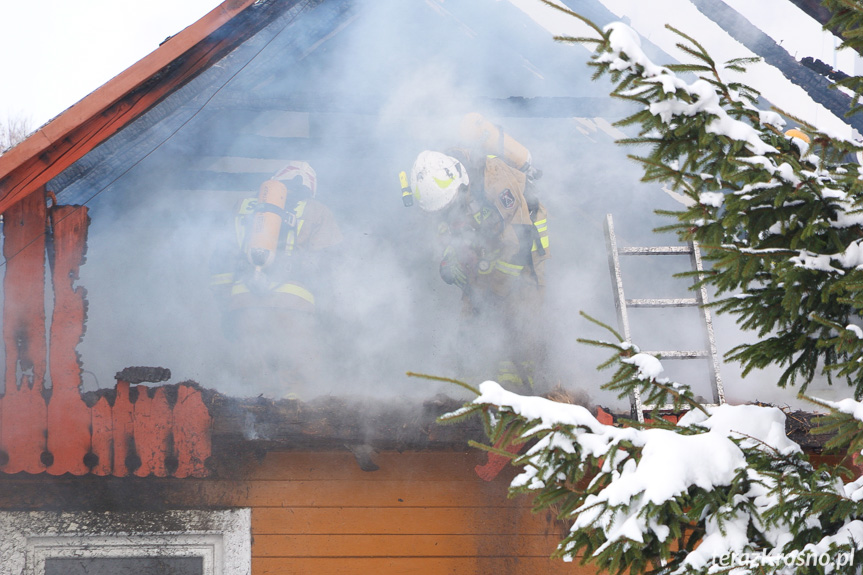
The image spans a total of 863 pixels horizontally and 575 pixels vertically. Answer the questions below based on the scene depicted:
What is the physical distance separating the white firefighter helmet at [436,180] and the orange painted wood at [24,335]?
8.86 ft

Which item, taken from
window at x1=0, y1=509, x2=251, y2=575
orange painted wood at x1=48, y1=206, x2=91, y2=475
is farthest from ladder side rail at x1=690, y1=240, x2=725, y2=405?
orange painted wood at x1=48, y1=206, x2=91, y2=475

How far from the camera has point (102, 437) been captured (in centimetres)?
430

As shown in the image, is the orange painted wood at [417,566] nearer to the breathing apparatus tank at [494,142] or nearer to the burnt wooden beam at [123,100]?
the burnt wooden beam at [123,100]

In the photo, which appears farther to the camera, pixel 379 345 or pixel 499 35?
pixel 499 35

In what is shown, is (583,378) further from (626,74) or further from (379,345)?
(626,74)

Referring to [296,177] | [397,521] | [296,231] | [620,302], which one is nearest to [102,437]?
[397,521]

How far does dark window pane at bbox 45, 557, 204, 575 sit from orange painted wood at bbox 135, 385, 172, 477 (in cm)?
61

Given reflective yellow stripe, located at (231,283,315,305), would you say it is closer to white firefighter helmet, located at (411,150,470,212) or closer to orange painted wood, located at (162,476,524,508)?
white firefighter helmet, located at (411,150,470,212)

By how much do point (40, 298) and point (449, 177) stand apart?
304 cm

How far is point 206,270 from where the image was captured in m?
6.08

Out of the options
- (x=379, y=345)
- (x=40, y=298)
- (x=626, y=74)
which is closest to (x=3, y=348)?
(x=40, y=298)

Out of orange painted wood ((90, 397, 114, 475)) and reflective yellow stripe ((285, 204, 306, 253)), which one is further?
reflective yellow stripe ((285, 204, 306, 253))

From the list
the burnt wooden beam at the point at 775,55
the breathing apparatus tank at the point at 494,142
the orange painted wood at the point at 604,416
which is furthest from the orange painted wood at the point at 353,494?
the burnt wooden beam at the point at 775,55

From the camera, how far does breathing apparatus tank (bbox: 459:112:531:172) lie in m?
5.93
